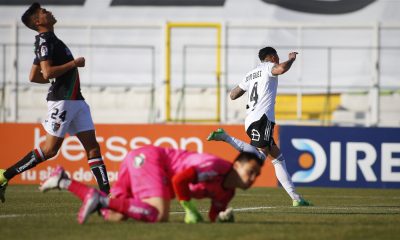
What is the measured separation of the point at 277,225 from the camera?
999cm

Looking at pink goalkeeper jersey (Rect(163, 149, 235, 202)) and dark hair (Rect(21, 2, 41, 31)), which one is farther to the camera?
dark hair (Rect(21, 2, 41, 31))

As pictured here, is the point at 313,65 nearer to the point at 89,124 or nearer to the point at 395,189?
the point at 395,189

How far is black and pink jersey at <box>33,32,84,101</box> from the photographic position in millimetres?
12242

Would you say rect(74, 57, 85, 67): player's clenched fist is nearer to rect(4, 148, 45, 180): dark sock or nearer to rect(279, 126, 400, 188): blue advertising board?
rect(4, 148, 45, 180): dark sock

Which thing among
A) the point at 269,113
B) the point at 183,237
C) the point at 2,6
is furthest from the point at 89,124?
the point at 2,6

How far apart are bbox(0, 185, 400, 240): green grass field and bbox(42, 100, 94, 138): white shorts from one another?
3.27 ft

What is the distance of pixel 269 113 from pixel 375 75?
27.1ft

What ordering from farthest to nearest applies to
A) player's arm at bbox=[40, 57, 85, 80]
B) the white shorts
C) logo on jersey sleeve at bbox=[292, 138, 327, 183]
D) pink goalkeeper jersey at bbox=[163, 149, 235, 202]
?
logo on jersey sleeve at bbox=[292, 138, 327, 183], the white shorts, player's arm at bbox=[40, 57, 85, 80], pink goalkeeper jersey at bbox=[163, 149, 235, 202]

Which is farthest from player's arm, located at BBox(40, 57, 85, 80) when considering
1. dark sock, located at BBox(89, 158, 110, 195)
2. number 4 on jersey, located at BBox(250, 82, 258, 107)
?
number 4 on jersey, located at BBox(250, 82, 258, 107)

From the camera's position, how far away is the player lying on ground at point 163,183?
30.5 ft

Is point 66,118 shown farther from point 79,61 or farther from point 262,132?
point 262,132

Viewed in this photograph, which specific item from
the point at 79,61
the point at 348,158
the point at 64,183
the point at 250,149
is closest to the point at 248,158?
the point at 64,183

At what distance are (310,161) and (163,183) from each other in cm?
1047

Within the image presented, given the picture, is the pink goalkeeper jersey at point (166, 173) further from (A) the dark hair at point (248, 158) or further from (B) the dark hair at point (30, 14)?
(B) the dark hair at point (30, 14)
